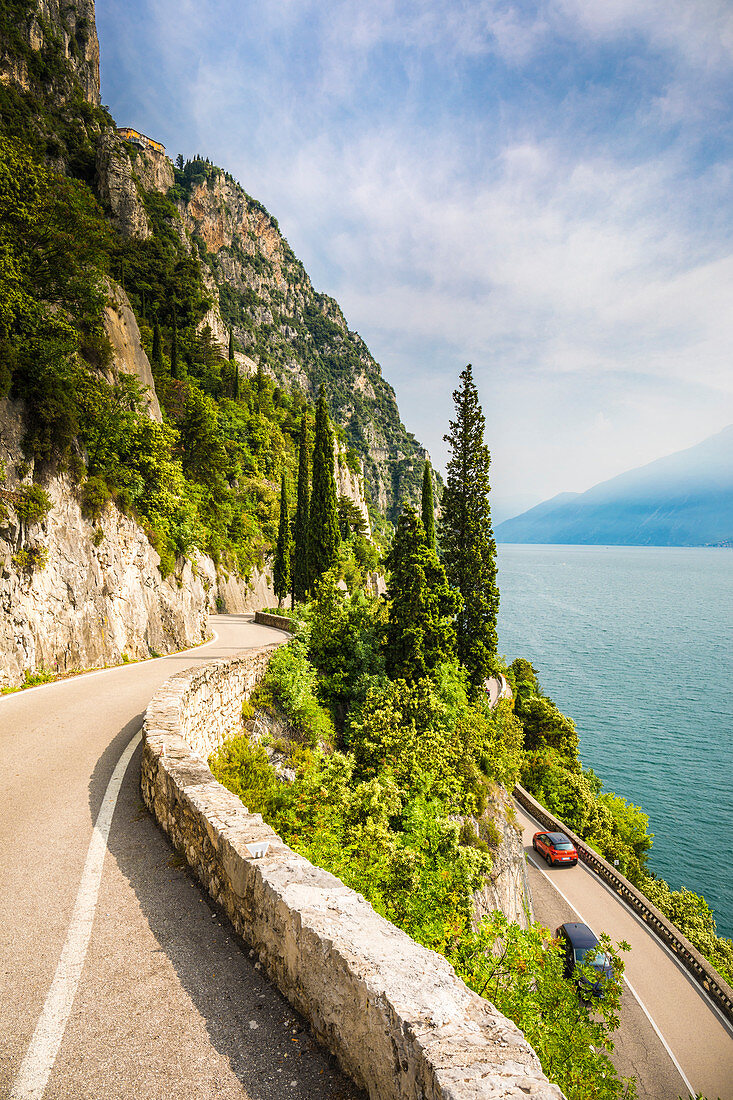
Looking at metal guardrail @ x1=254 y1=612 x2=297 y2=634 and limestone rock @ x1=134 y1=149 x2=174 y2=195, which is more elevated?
limestone rock @ x1=134 y1=149 x2=174 y2=195

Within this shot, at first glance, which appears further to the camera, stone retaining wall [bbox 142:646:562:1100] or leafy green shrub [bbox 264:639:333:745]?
leafy green shrub [bbox 264:639:333:745]

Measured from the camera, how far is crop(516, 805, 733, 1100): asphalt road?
45.4ft

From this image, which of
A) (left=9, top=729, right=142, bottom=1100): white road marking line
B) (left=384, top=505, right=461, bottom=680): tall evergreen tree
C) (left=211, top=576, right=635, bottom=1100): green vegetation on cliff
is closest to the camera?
(left=9, top=729, right=142, bottom=1100): white road marking line

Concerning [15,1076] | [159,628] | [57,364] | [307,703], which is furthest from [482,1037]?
[159,628]

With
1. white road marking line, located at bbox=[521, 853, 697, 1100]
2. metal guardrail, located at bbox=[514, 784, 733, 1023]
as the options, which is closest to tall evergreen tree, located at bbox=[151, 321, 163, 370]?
metal guardrail, located at bbox=[514, 784, 733, 1023]

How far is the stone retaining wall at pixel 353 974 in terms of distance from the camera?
2.18 m

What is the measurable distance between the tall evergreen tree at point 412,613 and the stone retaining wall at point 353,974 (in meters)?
12.8

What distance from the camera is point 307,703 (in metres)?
14.1

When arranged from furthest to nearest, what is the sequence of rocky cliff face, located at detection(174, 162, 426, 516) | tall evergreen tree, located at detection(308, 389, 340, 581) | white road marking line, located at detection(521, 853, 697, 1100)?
rocky cliff face, located at detection(174, 162, 426, 516), tall evergreen tree, located at detection(308, 389, 340, 581), white road marking line, located at detection(521, 853, 697, 1100)

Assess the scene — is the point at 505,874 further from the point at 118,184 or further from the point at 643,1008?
the point at 118,184

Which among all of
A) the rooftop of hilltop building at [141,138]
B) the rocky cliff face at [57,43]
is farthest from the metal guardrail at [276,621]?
the rooftop of hilltop building at [141,138]

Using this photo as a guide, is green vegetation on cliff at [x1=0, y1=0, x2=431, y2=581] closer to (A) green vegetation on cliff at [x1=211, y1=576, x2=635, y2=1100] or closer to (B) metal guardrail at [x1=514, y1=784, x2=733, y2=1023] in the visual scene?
(A) green vegetation on cliff at [x1=211, y1=576, x2=635, y2=1100]

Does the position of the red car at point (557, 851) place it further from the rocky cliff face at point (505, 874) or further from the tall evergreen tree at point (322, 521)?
the tall evergreen tree at point (322, 521)

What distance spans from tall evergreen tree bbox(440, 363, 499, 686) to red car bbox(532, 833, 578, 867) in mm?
8169
